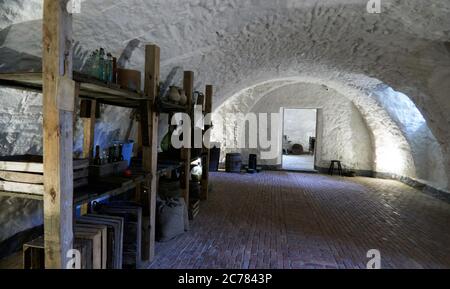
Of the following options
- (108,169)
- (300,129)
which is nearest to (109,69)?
(108,169)

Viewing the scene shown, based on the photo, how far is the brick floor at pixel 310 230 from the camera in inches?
114

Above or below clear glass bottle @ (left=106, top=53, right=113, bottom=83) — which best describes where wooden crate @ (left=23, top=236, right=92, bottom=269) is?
below

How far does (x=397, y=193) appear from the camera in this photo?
6293mm

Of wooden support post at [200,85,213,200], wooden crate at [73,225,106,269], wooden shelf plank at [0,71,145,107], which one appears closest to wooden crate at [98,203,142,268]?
wooden crate at [73,225,106,269]

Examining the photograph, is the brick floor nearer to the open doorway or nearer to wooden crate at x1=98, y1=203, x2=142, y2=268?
wooden crate at x1=98, y1=203, x2=142, y2=268

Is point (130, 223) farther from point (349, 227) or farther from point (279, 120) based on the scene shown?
point (279, 120)

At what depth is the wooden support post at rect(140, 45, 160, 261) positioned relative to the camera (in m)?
2.62

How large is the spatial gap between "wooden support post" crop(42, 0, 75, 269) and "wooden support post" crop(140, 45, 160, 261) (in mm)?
1036

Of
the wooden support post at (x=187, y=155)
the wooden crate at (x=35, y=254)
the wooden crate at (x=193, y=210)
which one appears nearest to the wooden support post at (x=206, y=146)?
the wooden crate at (x=193, y=210)

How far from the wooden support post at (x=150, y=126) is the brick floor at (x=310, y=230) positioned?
2.02 feet

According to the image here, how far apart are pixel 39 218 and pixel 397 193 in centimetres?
683

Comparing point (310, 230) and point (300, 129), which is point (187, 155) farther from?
point (300, 129)

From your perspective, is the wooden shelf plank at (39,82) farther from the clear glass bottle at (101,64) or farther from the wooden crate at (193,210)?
the wooden crate at (193,210)

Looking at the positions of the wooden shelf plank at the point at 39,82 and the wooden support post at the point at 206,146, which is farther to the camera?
the wooden support post at the point at 206,146
